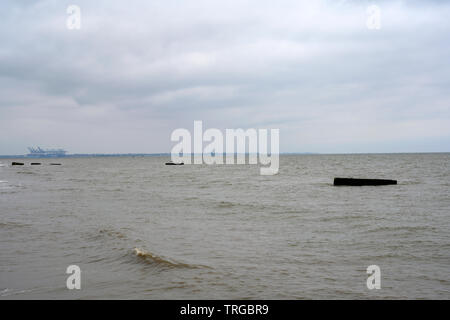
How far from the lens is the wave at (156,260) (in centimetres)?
987

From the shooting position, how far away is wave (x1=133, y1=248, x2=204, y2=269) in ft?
32.4

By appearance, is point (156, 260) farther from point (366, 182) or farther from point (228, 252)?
point (366, 182)

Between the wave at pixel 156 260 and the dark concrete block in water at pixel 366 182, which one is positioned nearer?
the wave at pixel 156 260

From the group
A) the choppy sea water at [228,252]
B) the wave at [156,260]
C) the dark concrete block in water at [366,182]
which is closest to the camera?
the choppy sea water at [228,252]

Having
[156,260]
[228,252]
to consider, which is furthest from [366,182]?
[156,260]

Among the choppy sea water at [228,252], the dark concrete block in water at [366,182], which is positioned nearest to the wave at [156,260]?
the choppy sea water at [228,252]

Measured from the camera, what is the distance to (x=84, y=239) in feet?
43.7

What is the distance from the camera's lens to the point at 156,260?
1027cm

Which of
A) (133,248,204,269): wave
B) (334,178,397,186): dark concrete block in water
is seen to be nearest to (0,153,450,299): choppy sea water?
(133,248,204,269): wave

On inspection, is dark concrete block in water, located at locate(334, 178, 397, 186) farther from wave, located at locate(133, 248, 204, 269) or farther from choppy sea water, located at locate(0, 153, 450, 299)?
wave, located at locate(133, 248, 204, 269)

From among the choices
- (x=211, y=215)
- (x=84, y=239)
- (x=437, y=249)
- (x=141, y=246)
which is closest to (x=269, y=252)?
(x=141, y=246)

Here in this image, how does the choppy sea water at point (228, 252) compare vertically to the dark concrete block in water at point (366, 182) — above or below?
below

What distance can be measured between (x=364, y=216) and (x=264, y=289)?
1150 cm

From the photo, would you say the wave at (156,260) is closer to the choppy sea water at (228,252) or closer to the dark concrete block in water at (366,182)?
the choppy sea water at (228,252)
